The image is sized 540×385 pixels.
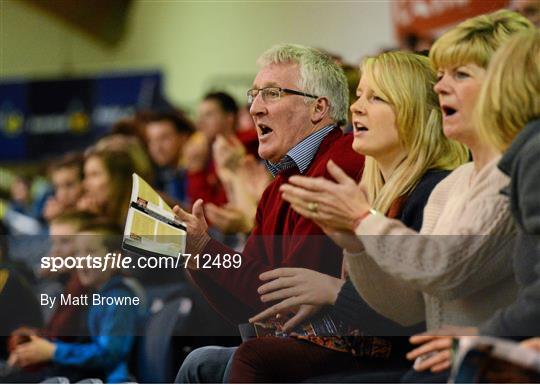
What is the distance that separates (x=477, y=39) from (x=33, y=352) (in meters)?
1.68

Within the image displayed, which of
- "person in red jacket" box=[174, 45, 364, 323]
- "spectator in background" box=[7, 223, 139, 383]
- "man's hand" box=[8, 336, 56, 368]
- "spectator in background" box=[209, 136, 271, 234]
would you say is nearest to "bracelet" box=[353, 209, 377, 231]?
"person in red jacket" box=[174, 45, 364, 323]

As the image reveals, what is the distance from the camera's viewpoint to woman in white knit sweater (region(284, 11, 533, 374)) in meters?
2.26

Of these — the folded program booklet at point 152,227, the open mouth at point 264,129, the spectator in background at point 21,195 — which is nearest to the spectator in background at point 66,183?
the spectator in background at point 21,195

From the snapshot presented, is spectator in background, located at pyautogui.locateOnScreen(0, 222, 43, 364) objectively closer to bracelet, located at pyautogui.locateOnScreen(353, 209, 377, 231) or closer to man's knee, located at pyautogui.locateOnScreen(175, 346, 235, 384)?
man's knee, located at pyautogui.locateOnScreen(175, 346, 235, 384)

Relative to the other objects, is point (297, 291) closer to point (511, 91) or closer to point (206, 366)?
point (206, 366)

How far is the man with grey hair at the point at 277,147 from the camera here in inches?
109

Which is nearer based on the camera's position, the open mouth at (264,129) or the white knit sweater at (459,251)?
the white knit sweater at (459,251)

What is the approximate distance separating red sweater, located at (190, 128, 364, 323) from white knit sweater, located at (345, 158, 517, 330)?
0.27m

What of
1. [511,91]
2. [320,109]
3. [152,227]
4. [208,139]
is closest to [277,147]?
[320,109]

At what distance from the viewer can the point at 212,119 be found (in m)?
4.11

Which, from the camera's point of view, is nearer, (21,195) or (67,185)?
(67,185)

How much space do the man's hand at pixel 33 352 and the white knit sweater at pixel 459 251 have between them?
1.23 m

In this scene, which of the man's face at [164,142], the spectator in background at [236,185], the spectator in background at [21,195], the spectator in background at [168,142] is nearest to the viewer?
the spectator in background at [236,185]

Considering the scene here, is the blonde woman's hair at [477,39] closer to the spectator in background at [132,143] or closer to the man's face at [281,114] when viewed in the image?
the man's face at [281,114]
